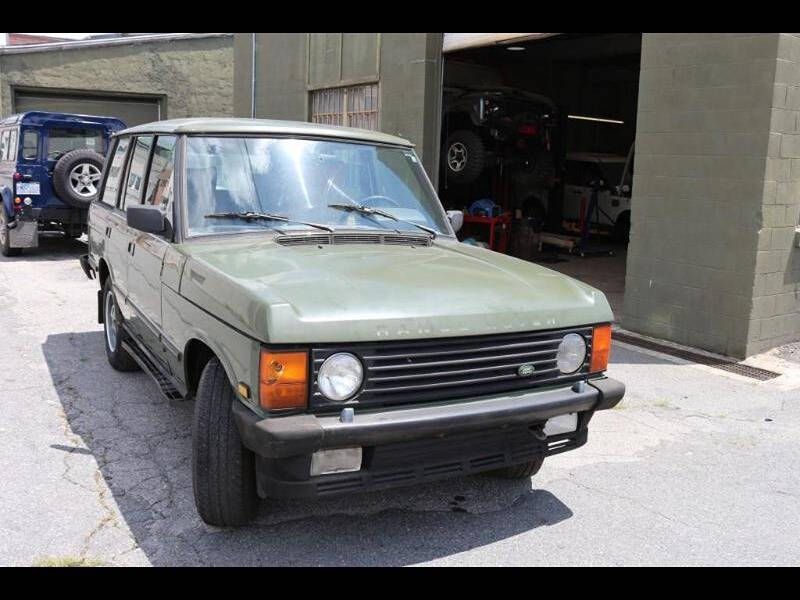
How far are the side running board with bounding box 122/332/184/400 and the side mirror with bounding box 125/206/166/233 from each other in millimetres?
827

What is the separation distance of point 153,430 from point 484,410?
2.49m

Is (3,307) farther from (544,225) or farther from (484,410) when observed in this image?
(544,225)

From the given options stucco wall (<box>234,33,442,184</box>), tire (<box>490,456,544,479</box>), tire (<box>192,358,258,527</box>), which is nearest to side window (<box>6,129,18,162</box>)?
stucco wall (<box>234,33,442,184</box>)

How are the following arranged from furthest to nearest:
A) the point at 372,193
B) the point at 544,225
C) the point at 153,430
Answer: the point at 544,225, the point at 153,430, the point at 372,193

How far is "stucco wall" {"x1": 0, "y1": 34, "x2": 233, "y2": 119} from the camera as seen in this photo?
2136 centimetres

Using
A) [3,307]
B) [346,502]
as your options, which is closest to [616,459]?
[346,502]

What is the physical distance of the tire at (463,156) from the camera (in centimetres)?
1274

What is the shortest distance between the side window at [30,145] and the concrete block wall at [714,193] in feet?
29.5

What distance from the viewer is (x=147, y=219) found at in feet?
12.7

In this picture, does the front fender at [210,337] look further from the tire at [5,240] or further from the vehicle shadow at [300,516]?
the tire at [5,240]

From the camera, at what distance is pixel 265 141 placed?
4285mm

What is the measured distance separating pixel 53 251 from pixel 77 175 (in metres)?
2.09

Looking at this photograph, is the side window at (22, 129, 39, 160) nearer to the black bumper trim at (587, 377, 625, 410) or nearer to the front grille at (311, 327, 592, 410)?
the front grille at (311, 327, 592, 410)

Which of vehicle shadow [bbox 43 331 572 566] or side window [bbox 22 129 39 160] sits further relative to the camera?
side window [bbox 22 129 39 160]
